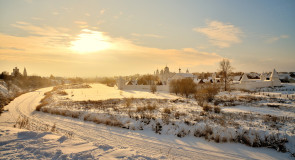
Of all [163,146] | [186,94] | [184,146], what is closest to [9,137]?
[163,146]

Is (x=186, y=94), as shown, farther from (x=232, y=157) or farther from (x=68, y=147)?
(x=68, y=147)

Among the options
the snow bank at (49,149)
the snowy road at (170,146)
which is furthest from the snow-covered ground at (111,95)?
the snow bank at (49,149)

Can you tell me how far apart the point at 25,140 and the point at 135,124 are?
577cm

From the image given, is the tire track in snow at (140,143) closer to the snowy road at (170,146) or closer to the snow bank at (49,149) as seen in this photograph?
the snowy road at (170,146)

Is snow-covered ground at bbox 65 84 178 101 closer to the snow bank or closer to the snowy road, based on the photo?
the snowy road

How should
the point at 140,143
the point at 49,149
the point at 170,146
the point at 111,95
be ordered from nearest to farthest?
the point at 49,149 < the point at 170,146 < the point at 140,143 < the point at 111,95

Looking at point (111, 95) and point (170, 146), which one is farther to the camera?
point (111, 95)

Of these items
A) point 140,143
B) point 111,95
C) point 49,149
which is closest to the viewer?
point 49,149

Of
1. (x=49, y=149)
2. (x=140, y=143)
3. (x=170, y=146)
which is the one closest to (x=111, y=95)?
(x=140, y=143)

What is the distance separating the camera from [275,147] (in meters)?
6.95

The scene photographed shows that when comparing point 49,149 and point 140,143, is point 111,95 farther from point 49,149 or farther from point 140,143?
point 49,149

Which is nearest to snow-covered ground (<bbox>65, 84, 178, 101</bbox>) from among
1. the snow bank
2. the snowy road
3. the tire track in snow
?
the tire track in snow

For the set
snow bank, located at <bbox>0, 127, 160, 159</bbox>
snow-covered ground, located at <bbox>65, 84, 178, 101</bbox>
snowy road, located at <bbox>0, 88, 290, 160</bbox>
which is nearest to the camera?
snow bank, located at <bbox>0, 127, 160, 159</bbox>

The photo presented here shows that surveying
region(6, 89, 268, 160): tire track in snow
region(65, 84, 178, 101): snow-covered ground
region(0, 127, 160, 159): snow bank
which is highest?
region(0, 127, 160, 159): snow bank
